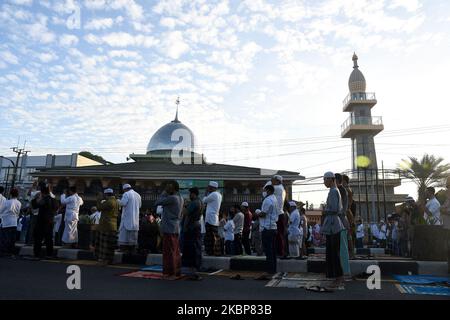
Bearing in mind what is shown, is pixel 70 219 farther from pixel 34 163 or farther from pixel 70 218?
pixel 34 163

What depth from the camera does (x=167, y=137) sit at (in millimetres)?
32562

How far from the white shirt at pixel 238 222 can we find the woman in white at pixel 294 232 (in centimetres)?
171

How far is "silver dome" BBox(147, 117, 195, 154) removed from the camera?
3175 cm

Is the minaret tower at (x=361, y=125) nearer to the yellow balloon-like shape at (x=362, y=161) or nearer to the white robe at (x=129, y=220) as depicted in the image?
the yellow balloon-like shape at (x=362, y=161)

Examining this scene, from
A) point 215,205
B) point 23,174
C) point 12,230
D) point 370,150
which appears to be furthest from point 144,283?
point 23,174

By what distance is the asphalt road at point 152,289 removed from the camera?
3906mm

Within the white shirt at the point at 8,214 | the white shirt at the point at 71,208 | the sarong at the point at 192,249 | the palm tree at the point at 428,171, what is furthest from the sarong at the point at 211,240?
the palm tree at the point at 428,171

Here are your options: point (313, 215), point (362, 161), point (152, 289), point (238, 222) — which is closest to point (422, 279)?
point (152, 289)

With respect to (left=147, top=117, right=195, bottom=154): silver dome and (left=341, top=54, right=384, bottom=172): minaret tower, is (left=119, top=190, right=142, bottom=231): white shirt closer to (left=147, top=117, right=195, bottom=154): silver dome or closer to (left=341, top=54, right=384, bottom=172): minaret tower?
(left=147, top=117, right=195, bottom=154): silver dome

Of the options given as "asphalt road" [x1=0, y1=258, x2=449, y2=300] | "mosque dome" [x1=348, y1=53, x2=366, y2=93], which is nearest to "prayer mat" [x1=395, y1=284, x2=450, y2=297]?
"asphalt road" [x1=0, y1=258, x2=449, y2=300]

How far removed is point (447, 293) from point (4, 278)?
6.06 meters

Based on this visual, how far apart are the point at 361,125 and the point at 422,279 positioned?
2977 cm
